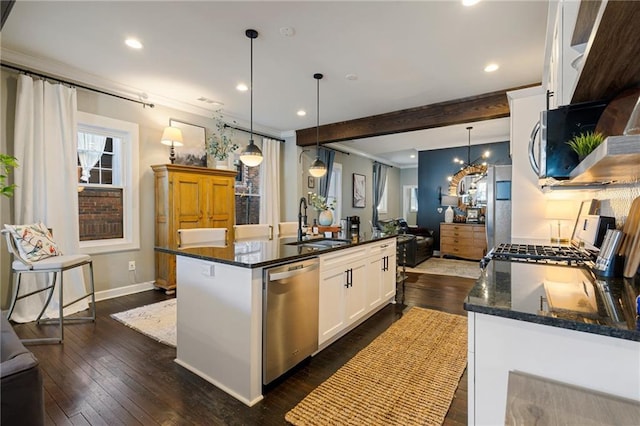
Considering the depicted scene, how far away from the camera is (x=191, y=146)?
184 inches

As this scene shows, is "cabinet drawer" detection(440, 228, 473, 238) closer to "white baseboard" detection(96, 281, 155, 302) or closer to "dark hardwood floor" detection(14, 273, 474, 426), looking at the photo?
"dark hardwood floor" detection(14, 273, 474, 426)

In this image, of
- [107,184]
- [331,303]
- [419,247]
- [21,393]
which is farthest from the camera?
[419,247]

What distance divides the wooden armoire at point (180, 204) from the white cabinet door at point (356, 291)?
2442 mm

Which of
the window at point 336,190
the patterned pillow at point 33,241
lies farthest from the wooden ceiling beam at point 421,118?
the patterned pillow at point 33,241

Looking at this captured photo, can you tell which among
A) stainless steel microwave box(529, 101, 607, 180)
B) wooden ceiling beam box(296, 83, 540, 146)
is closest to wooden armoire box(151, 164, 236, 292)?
wooden ceiling beam box(296, 83, 540, 146)

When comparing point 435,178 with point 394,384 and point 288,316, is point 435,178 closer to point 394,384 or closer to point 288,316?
point 394,384

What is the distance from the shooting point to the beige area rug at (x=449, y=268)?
5.51 m

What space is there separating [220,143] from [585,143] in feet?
15.4

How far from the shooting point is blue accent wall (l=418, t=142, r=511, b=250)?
759 cm

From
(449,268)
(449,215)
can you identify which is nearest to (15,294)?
(449,268)

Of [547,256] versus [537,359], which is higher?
[547,256]

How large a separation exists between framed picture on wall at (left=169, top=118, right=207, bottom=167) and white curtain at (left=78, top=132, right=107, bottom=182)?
3.07ft

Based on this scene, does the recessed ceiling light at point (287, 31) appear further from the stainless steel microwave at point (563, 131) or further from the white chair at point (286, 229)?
the white chair at point (286, 229)

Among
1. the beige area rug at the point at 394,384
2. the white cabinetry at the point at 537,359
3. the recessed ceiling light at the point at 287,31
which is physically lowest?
the beige area rug at the point at 394,384
